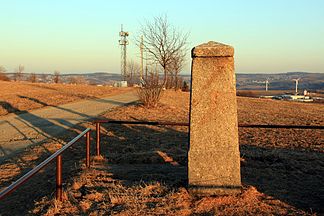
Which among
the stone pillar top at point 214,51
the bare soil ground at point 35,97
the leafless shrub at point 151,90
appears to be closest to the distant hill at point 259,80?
the bare soil ground at point 35,97

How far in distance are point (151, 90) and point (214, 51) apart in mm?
14212

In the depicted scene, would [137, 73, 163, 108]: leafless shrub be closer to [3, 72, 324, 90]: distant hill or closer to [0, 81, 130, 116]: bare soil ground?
[0, 81, 130, 116]: bare soil ground

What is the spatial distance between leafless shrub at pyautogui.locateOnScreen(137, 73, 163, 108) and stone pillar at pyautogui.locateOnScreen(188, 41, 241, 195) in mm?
13981

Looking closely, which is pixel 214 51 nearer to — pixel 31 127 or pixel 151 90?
pixel 31 127

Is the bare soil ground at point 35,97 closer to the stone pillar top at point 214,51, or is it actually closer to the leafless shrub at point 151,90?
the leafless shrub at point 151,90

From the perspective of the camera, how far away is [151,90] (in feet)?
61.9

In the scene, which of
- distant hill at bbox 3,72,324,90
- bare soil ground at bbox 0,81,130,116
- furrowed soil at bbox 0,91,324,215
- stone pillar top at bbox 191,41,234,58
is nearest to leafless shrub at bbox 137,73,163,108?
bare soil ground at bbox 0,81,130,116

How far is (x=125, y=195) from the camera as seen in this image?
458 cm

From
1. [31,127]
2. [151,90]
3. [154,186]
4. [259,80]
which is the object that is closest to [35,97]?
[151,90]

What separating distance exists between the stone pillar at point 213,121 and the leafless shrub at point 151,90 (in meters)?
14.0

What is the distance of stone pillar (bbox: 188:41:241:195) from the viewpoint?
185 inches

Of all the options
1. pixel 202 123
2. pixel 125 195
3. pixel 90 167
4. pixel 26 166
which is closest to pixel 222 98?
pixel 202 123

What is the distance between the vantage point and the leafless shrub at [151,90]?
18.7 m

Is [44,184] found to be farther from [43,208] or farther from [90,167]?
[43,208]
